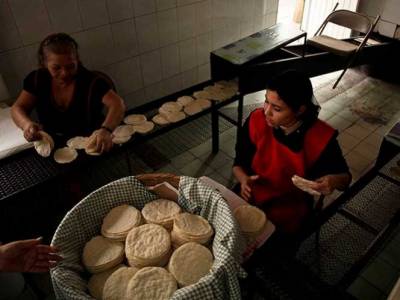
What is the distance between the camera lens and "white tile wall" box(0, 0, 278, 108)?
9.74ft

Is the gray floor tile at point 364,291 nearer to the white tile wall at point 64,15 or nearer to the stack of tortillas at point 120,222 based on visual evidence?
the stack of tortillas at point 120,222

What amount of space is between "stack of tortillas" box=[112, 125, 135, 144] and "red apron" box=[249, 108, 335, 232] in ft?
3.46

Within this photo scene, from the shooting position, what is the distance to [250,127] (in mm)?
2131

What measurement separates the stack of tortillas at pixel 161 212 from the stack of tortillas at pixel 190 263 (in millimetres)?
175

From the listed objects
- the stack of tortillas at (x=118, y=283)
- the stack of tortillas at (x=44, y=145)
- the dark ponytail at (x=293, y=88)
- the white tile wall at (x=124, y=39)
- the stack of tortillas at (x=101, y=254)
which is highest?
the dark ponytail at (x=293, y=88)

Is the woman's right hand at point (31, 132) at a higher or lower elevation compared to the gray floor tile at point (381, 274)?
higher

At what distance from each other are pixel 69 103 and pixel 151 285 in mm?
1739

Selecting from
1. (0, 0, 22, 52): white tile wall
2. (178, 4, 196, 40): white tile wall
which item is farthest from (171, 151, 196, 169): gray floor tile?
(0, 0, 22, 52): white tile wall

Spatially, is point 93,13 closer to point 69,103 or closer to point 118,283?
point 69,103

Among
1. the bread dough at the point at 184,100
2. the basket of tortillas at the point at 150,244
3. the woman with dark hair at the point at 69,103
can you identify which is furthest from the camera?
the bread dough at the point at 184,100

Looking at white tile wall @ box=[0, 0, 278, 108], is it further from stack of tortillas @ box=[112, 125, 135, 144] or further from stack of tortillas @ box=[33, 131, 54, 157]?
stack of tortillas @ box=[112, 125, 135, 144]

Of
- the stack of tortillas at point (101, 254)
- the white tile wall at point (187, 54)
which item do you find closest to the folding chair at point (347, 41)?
the white tile wall at point (187, 54)

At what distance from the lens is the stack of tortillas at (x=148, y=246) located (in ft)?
4.91

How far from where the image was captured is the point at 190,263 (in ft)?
4.80
